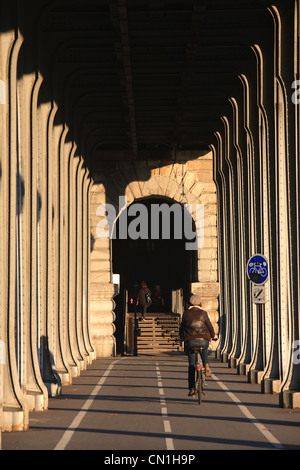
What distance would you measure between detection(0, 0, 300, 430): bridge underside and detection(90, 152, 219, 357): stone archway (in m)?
0.05

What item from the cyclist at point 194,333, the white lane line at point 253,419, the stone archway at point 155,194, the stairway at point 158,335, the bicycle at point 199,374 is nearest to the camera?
the white lane line at point 253,419

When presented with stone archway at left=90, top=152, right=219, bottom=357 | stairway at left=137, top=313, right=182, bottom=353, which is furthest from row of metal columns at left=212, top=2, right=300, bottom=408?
stairway at left=137, top=313, right=182, bottom=353

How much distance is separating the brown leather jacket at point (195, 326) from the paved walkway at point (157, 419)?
4.38 feet

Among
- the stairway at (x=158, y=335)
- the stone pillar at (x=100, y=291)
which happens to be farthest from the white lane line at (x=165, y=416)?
the stairway at (x=158, y=335)

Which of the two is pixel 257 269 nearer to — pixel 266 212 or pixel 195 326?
pixel 266 212

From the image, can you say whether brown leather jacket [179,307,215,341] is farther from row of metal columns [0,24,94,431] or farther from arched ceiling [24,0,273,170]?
arched ceiling [24,0,273,170]

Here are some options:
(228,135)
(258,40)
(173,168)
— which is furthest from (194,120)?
(258,40)

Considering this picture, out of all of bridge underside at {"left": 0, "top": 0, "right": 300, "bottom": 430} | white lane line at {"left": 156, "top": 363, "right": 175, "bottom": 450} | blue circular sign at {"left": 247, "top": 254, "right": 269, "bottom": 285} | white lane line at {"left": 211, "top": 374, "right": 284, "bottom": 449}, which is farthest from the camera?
blue circular sign at {"left": 247, "top": 254, "right": 269, "bottom": 285}

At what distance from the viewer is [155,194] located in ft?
141

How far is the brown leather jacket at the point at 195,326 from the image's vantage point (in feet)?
65.9

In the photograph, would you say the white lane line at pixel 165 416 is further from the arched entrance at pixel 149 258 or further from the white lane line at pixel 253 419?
the arched entrance at pixel 149 258

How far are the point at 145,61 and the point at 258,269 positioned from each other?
23.8ft

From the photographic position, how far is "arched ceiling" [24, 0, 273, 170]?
78.3 ft
